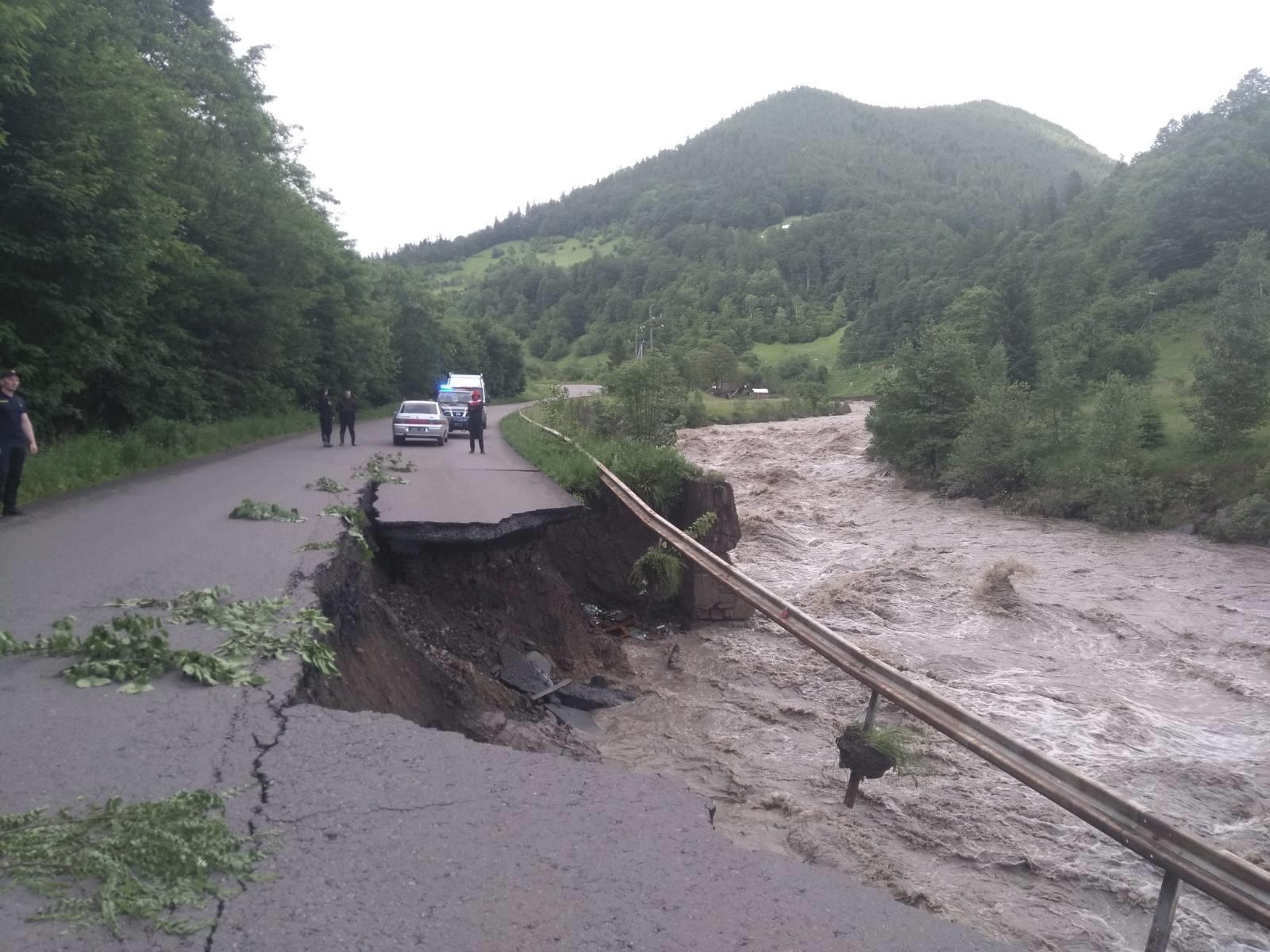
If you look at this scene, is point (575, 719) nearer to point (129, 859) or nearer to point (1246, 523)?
point (129, 859)

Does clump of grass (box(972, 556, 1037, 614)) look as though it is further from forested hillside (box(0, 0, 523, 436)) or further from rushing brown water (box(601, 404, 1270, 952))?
forested hillside (box(0, 0, 523, 436))

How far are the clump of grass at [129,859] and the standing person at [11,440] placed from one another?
29.9 feet

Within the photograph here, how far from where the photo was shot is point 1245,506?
72.2 feet

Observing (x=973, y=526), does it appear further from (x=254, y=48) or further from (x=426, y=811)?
(x=254, y=48)

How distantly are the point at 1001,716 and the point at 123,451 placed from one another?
16.5 metres

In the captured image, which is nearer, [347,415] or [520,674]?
[520,674]

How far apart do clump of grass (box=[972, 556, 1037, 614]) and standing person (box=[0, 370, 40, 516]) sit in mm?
15124

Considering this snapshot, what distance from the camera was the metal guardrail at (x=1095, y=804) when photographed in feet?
12.1

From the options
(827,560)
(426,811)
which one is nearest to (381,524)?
(426,811)

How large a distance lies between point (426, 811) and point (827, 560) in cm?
1662

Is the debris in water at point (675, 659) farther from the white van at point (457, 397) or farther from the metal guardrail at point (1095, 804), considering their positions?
the white van at point (457, 397)

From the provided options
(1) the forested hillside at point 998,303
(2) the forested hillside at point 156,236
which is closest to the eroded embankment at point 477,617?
(2) the forested hillside at point 156,236

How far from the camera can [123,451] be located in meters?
17.5

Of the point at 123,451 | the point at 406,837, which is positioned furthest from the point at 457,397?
the point at 406,837
